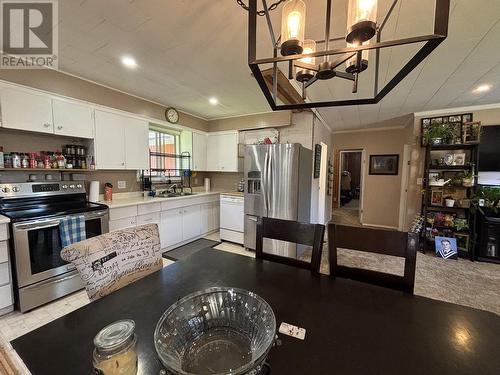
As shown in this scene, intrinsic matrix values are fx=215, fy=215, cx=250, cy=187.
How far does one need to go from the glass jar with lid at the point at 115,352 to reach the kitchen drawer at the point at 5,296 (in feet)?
7.34

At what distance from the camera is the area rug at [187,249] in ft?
10.5

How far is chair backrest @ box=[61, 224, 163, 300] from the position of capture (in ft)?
3.32

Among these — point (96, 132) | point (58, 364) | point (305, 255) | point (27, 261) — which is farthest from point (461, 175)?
point (27, 261)

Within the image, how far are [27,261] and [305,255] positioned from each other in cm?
329

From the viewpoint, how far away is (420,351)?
69 cm

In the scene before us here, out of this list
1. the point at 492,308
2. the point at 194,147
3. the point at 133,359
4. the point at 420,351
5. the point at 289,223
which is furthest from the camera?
the point at 194,147

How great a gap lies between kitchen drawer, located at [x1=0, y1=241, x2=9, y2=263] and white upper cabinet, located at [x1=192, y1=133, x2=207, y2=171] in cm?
273

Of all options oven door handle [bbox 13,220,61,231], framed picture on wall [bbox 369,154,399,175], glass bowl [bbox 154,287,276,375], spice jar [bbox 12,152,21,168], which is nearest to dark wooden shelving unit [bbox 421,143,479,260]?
framed picture on wall [bbox 369,154,399,175]

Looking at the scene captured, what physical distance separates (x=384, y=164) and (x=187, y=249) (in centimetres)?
488

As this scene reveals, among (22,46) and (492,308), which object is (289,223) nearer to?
(492,308)

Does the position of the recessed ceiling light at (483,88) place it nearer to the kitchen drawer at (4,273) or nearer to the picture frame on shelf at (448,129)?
the picture frame on shelf at (448,129)

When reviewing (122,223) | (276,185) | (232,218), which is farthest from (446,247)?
(122,223)

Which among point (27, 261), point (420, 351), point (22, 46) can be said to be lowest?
point (27, 261)

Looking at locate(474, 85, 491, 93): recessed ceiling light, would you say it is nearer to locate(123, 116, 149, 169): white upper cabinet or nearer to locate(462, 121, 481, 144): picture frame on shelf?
locate(462, 121, 481, 144): picture frame on shelf
